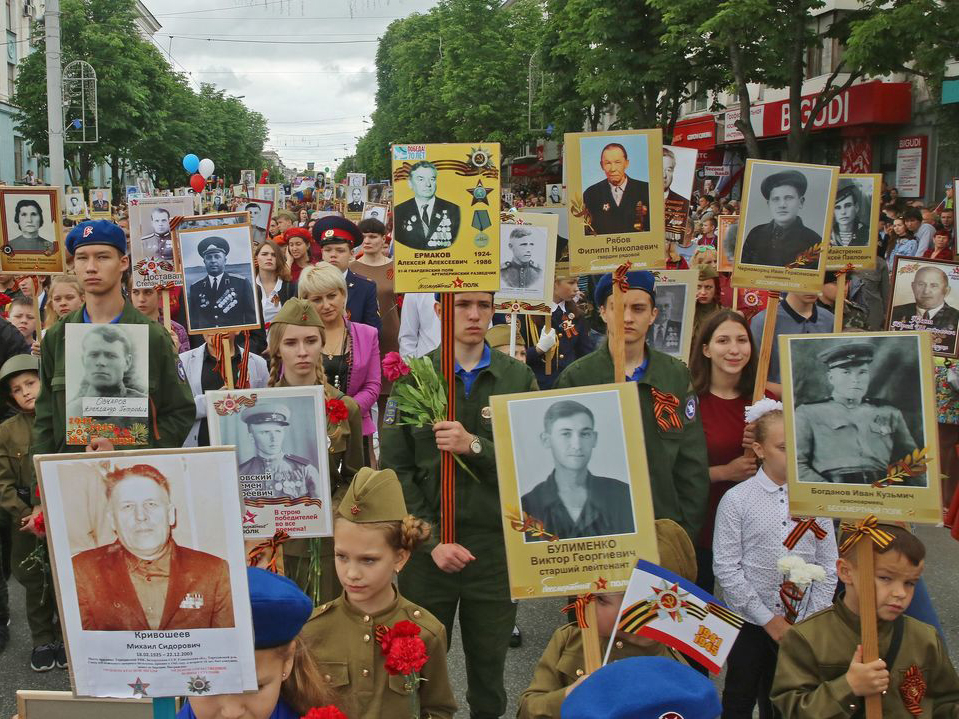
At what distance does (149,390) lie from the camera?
4938 millimetres

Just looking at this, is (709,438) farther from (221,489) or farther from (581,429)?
(221,489)

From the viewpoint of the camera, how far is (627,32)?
30.8 meters

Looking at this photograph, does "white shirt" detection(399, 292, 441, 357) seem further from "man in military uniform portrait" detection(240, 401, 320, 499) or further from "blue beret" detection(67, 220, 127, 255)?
"man in military uniform portrait" detection(240, 401, 320, 499)

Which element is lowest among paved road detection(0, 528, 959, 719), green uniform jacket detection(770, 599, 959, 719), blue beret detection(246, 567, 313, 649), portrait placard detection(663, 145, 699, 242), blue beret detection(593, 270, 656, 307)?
paved road detection(0, 528, 959, 719)

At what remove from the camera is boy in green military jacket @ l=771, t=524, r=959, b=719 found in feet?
11.4

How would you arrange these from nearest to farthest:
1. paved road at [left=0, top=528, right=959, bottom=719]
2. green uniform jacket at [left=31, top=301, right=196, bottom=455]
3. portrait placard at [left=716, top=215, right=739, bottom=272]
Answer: green uniform jacket at [left=31, top=301, right=196, bottom=455]
paved road at [left=0, top=528, right=959, bottom=719]
portrait placard at [left=716, top=215, right=739, bottom=272]

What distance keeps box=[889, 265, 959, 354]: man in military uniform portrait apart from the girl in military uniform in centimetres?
432

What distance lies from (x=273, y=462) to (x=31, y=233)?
489 cm

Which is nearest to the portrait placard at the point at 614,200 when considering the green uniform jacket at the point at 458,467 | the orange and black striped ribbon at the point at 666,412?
the orange and black striped ribbon at the point at 666,412

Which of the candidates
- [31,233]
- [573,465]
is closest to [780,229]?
[573,465]

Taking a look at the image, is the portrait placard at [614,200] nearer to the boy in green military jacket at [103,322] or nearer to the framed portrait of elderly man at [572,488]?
the framed portrait of elderly man at [572,488]

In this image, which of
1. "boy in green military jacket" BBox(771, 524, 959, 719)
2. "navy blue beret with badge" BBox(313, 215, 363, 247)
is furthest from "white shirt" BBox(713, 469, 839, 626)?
"navy blue beret with badge" BBox(313, 215, 363, 247)

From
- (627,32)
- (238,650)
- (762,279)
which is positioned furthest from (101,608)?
(627,32)

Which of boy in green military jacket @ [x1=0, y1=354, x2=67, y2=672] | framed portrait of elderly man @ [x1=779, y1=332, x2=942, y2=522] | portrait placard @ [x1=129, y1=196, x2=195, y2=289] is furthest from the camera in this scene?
portrait placard @ [x1=129, y1=196, x2=195, y2=289]
